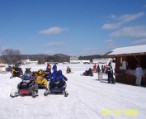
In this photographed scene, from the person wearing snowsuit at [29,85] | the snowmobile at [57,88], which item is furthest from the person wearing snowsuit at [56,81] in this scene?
the person wearing snowsuit at [29,85]

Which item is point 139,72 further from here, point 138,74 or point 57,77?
point 57,77

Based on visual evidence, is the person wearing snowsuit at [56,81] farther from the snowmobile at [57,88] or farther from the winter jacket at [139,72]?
the winter jacket at [139,72]

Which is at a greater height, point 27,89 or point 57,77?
point 57,77

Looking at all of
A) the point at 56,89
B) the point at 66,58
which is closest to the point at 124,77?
the point at 56,89

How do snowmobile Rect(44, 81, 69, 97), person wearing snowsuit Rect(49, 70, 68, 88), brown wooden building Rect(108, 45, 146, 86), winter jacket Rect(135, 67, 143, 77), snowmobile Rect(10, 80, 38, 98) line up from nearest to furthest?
snowmobile Rect(10, 80, 38, 98) < snowmobile Rect(44, 81, 69, 97) < person wearing snowsuit Rect(49, 70, 68, 88) < winter jacket Rect(135, 67, 143, 77) < brown wooden building Rect(108, 45, 146, 86)

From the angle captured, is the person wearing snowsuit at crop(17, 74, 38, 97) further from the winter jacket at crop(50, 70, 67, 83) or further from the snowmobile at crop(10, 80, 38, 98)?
the winter jacket at crop(50, 70, 67, 83)

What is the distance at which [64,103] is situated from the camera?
12039mm

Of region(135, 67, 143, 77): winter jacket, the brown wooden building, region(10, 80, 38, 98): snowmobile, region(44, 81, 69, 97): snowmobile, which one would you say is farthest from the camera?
the brown wooden building

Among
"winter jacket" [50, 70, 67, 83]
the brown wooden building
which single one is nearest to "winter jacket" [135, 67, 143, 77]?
the brown wooden building

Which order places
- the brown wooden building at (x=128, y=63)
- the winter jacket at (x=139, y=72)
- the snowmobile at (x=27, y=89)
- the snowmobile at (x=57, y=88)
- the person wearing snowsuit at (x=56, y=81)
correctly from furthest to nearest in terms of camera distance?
the brown wooden building at (x=128, y=63)
the winter jacket at (x=139, y=72)
the person wearing snowsuit at (x=56, y=81)
the snowmobile at (x=57, y=88)
the snowmobile at (x=27, y=89)

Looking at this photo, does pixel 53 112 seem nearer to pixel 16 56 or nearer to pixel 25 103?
pixel 25 103

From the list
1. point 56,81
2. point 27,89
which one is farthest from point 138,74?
point 27,89

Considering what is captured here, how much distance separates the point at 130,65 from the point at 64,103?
15.8m

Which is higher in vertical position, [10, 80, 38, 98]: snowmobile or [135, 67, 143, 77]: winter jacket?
[135, 67, 143, 77]: winter jacket
